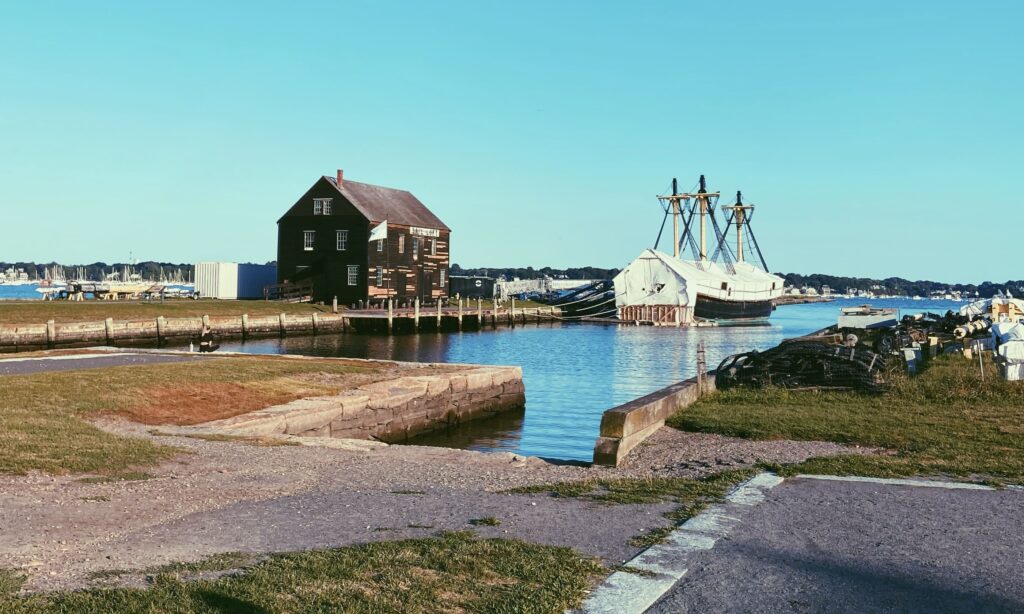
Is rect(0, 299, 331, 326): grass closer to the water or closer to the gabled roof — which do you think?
the water

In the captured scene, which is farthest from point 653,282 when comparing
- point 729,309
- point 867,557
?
point 867,557

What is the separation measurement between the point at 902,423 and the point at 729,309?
292 feet

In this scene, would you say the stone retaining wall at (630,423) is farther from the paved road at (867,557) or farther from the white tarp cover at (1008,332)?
the white tarp cover at (1008,332)

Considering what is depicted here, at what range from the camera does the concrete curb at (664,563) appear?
6.88m

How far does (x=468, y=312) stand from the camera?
8575 centimetres

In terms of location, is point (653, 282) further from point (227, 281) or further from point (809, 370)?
point (809, 370)

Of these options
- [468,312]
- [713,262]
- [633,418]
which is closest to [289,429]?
[633,418]

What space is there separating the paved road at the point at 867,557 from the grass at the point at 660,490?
0.66 meters

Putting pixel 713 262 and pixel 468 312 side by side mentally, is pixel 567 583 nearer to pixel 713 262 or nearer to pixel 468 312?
pixel 468 312

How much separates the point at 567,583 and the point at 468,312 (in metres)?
78.7

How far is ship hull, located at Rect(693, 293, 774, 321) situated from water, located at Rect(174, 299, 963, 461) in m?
2.72

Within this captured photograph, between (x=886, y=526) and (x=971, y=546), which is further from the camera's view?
(x=886, y=526)

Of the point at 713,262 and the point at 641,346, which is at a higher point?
the point at 713,262

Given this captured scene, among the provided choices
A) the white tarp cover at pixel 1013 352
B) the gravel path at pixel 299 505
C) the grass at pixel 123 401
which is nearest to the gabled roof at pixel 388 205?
the grass at pixel 123 401
